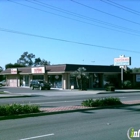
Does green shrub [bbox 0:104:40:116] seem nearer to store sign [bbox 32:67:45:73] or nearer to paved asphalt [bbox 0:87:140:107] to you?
paved asphalt [bbox 0:87:140:107]

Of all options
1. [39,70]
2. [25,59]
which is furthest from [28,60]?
[39,70]

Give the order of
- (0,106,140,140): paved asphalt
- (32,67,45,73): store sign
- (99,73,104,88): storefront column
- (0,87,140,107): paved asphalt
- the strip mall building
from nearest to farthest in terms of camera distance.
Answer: (0,106,140,140): paved asphalt → (0,87,140,107): paved asphalt → the strip mall building → (32,67,45,73): store sign → (99,73,104,88): storefront column

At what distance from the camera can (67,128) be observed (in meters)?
9.33

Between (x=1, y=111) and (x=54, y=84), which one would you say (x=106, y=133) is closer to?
(x=1, y=111)

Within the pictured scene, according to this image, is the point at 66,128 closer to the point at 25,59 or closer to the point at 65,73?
the point at 65,73

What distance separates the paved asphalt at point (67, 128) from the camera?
800 centimetres

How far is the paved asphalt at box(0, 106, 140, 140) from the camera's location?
8.00 meters

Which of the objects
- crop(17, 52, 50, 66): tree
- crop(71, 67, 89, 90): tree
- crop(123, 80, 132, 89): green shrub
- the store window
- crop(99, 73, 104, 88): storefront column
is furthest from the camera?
crop(17, 52, 50, 66): tree

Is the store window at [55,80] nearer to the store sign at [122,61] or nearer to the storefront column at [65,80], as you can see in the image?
the storefront column at [65,80]

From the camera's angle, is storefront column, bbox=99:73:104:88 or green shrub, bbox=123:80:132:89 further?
storefront column, bbox=99:73:104:88

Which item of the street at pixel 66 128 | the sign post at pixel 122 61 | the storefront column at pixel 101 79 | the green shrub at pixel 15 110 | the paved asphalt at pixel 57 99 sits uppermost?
the sign post at pixel 122 61

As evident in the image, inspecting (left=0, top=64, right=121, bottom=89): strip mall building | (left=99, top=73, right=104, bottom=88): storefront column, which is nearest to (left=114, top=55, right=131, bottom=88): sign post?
(left=0, top=64, right=121, bottom=89): strip mall building

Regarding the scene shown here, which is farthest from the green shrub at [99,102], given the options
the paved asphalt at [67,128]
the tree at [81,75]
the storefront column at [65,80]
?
the storefront column at [65,80]

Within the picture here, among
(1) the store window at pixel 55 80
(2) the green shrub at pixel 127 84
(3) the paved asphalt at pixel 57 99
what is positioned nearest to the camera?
(3) the paved asphalt at pixel 57 99
